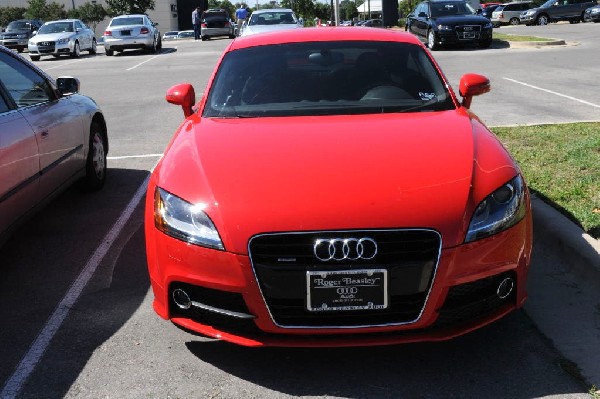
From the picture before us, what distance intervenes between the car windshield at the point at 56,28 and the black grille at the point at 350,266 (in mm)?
28330

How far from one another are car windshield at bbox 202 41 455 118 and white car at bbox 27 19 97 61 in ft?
80.8

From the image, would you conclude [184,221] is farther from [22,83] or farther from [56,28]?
[56,28]

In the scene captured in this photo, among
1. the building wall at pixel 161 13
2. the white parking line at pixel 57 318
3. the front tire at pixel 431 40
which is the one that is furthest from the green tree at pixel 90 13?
the white parking line at pixel 57 318

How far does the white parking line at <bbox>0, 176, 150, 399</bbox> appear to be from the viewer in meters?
3.32

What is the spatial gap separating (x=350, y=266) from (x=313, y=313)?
28 cm

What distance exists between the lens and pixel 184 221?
325 centimetres

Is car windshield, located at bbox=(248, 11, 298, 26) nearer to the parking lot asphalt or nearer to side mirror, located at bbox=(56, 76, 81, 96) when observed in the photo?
side mirror, located at bbox=(56, 76, 81, 96)

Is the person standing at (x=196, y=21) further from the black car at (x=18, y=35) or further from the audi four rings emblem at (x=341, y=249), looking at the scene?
the audi four rings emblem at (x=341, y=249)

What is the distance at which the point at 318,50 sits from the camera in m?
5.01

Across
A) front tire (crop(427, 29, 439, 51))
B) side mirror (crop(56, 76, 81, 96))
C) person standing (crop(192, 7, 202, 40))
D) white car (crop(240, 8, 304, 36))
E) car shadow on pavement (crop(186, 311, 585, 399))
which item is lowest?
car shadow on pavement (crop(186, 311, 585, 399))

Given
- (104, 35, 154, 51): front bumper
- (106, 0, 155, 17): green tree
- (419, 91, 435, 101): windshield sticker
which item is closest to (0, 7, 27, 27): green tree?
(106, 0, 155, 17): green tree

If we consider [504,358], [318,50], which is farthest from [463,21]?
[504,358]

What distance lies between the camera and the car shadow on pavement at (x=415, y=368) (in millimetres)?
3145

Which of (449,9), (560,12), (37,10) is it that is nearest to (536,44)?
(449,9)
